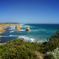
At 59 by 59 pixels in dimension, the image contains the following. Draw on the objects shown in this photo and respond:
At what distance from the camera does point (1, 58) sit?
495 cm

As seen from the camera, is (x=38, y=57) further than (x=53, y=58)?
Yes

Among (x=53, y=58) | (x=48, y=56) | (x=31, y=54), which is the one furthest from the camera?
(x=31, y=54)

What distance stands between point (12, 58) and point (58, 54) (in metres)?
3.05

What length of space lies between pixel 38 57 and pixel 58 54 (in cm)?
130

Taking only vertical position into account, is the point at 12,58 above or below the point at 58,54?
below

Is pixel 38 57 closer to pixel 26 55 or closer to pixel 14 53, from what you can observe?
pixel 26 55

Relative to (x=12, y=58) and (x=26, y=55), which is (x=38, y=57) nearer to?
(x=26, y=55)

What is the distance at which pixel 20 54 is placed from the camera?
5.06 m

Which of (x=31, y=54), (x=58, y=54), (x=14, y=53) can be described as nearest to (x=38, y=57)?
(x=31, y=54)

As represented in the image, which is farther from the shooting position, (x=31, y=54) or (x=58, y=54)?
(x=31, y=54)

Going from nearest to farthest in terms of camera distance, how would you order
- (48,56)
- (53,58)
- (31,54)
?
1. (53,58)
2. (48,56)
3. (31,54)

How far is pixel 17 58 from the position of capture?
15.8 ft

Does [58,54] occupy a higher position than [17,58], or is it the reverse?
[58,54]

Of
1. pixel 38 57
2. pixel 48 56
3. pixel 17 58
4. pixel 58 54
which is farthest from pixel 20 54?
pixel 58 54
